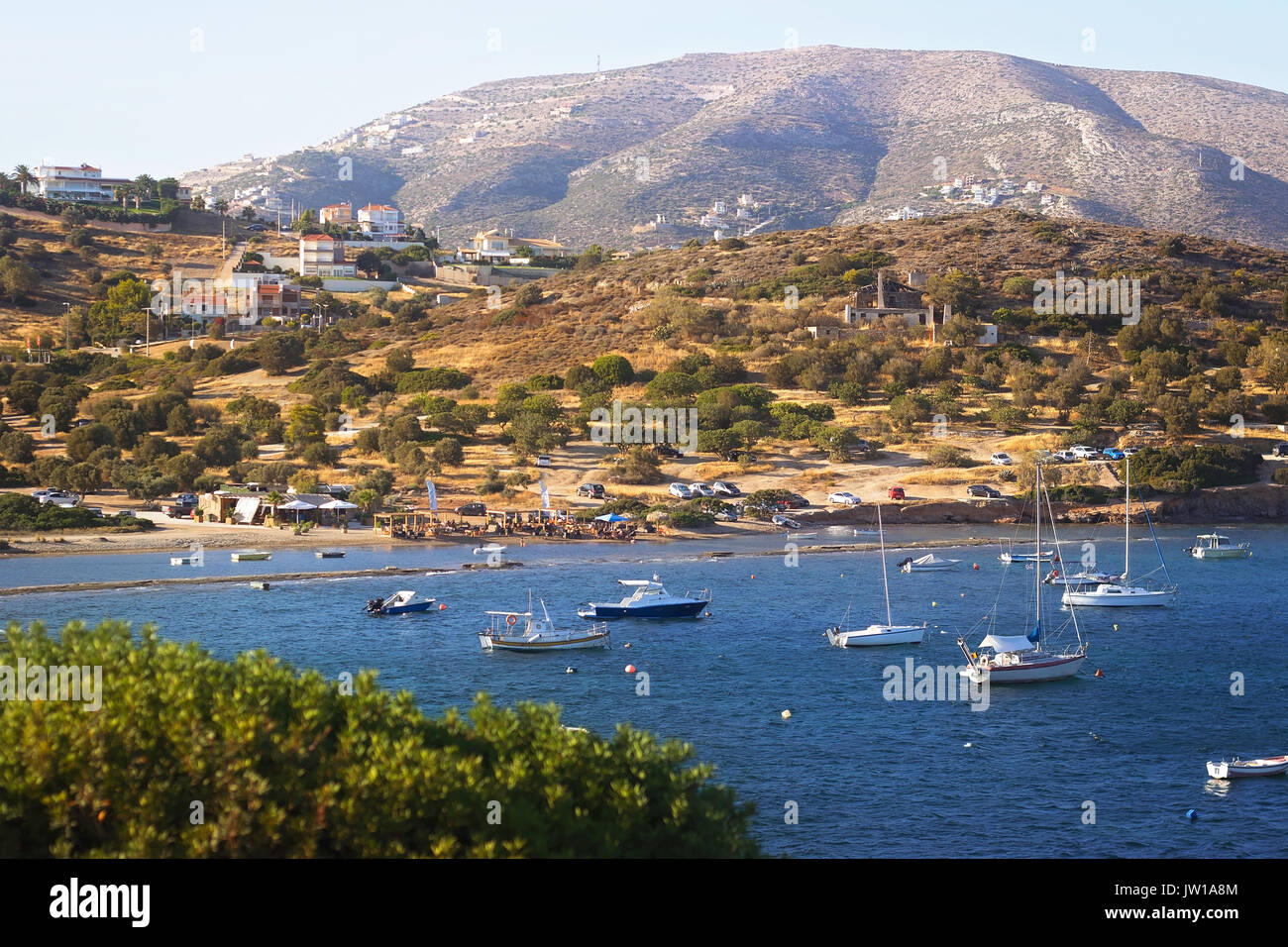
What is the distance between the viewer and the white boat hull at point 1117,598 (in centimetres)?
4753

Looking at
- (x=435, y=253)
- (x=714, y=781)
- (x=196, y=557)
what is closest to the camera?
(x=714, y=781)

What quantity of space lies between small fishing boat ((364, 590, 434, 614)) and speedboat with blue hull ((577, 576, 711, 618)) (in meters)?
5.57

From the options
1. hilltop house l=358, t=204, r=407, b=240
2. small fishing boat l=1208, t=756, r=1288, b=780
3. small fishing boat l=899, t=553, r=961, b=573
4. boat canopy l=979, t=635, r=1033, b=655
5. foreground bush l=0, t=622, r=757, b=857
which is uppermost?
hilltop house l=358, t=204, r=407, b=240

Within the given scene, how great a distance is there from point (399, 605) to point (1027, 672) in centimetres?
2120

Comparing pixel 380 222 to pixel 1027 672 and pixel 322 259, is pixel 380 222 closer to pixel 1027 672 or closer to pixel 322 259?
pixel 322 259

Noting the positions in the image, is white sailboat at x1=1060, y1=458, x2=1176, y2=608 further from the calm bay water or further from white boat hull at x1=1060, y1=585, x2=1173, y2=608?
the calm bay water

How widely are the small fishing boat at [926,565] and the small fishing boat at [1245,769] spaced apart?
89.7 feet

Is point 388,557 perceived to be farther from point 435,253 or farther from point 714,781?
point 435,253

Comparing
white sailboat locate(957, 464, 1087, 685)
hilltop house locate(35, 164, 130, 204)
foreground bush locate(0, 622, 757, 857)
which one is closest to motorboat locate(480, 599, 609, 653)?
white sailboat locate(957, 464, 1087, 685)

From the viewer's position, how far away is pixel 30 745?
14.4 metres

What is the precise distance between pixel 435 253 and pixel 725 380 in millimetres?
76877

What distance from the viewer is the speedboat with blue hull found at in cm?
4388
